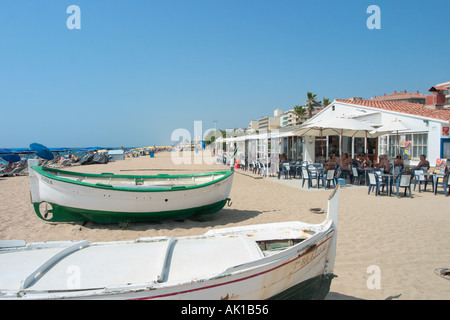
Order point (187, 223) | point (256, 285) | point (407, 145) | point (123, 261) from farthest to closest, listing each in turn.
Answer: point (407, 145)
point (187, 223)
point (123, 261)
point (256, 285)

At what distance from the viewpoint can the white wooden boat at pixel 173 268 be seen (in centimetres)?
214

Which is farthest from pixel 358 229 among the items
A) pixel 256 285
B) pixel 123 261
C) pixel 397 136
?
pixel 397 136

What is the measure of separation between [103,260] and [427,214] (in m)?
7.96

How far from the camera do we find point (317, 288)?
324 centimetres

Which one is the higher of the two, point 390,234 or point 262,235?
point 262,235

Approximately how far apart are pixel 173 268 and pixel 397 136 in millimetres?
13544

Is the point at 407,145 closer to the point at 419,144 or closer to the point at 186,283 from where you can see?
the point at 419,144

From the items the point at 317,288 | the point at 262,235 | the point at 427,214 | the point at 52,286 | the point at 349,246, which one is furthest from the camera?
the point at 427,214

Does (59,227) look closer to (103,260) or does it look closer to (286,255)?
(103,260)

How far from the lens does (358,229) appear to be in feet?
20.0

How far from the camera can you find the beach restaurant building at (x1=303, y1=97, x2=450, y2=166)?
11828 mm

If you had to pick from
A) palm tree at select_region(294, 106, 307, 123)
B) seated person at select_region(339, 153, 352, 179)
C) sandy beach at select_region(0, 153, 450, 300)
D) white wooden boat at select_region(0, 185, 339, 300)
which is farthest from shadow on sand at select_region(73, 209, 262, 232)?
palm tree at select_region(294, 106, 307, 123)

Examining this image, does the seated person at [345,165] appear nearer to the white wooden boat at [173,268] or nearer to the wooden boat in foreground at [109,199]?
the wooden boat in foreground at [109,199]

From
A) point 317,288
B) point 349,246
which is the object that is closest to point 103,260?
point 317,288
